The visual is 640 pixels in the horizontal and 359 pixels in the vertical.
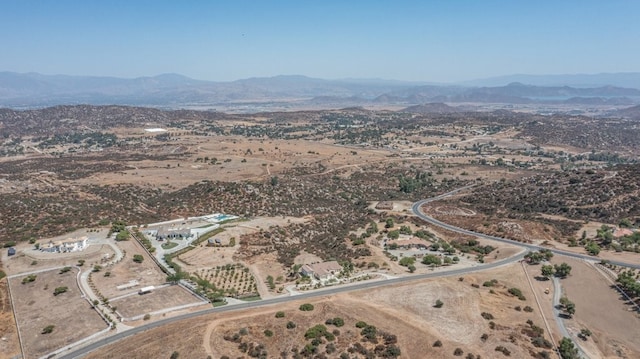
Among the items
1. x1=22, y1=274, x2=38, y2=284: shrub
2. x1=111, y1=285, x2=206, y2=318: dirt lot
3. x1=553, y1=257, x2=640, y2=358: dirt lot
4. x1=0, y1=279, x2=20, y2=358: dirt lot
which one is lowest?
x1=553, y1=257, x2=640, y2=358: dirt lot

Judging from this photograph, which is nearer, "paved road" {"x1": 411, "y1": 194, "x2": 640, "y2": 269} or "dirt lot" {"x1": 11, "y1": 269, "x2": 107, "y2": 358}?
"dirt lot" {"x1": 11, "y1": 269, "x2": 107, "y2": 358}

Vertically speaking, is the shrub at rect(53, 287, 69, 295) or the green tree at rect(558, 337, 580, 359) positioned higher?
the shrub at rect(53, 287, 69, 295)

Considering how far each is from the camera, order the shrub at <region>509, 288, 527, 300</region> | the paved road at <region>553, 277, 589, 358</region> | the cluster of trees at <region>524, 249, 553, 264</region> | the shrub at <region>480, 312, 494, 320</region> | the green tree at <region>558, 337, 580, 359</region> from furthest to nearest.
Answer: the cluster of trees at <region>524, 249, 553, 264</region>, the shrub at <region>509, 288, 527, 300</region>, the shrub at <region>480, 312, 494, 320</region>, the paved road at <region>553, 277, 589, 358</region>, the green tree at <region>558, 337, 580, 359</region>

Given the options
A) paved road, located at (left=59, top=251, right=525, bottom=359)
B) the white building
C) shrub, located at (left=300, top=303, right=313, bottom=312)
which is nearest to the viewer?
paved road, located at (left=59, top=251, right=525, bottom=359)

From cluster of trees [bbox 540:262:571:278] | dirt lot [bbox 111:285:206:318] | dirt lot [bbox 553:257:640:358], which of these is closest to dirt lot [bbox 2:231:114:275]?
dirt lot [bbox 111:285:206:318]

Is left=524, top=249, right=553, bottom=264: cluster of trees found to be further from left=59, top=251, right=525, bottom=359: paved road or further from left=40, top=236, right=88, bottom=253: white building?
left=40, top=236, right=88, bottom=253: white building

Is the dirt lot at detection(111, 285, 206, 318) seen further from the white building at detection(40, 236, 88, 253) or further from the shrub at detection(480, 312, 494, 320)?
the shrub at detection(480, 312, 494, 320)

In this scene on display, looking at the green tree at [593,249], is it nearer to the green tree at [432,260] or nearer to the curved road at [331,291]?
the curved road at [331,291]
